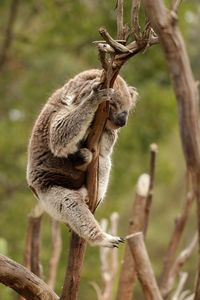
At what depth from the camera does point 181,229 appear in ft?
18.4

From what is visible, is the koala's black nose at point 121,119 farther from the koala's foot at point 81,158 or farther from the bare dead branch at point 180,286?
the bare dead branch at point 180,286

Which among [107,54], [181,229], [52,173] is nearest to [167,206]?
[181,229]

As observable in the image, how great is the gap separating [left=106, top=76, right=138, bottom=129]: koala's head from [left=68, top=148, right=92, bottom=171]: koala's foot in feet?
0.93

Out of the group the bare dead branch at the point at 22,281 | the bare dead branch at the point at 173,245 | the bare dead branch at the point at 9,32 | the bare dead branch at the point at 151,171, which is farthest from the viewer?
the bare dead branch at the point at 9,32

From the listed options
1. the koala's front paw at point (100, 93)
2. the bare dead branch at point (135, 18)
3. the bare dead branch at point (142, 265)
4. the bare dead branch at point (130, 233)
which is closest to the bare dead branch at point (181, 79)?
the bare dead branch at point (135, 18)

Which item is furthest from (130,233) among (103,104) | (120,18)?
(120,18)

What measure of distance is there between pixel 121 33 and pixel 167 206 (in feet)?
55.1

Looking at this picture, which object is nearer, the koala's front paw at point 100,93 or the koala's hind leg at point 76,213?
the koala's front paw at point 100,93

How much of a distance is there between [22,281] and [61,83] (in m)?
9.01

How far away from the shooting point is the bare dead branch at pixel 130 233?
5.27 m

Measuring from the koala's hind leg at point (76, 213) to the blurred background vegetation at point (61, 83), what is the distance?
7579 mm

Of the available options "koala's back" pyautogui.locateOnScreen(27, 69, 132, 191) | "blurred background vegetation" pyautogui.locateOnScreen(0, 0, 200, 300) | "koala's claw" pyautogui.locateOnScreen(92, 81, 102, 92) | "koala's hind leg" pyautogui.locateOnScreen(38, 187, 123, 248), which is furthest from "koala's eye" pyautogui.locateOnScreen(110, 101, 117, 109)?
"blurred background vegetation" pyautogui.locateOnScreen(0, 0, 200, 300)

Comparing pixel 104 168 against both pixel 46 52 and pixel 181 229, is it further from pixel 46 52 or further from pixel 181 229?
pixel 46 52

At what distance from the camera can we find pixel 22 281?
3924 mm
